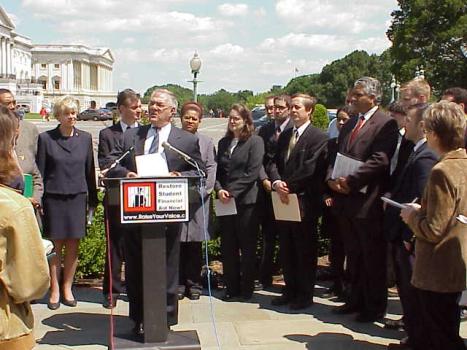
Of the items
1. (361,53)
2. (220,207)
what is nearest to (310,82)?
(361,53)

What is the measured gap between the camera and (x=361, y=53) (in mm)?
99125

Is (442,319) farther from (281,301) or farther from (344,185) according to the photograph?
(281,301)

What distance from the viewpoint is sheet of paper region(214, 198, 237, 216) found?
6578 mm

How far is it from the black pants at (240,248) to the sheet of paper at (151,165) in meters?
1.96

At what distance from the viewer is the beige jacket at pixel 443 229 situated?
399cm

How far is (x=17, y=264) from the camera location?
9.29 feet

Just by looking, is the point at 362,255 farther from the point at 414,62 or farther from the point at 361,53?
the point at 361,53

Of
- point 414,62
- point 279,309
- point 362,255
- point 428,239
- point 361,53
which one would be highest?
point 361,53

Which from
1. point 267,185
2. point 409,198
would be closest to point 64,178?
point 267,185

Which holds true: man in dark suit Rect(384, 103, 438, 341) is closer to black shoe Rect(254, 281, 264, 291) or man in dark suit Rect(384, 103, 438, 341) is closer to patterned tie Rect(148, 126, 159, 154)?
patterned tie Rect(148, 126, 159, 154)

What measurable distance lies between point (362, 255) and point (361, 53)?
318 ft

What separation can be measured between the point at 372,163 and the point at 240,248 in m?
1.79

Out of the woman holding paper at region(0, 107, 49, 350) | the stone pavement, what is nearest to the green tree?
the stone pavement

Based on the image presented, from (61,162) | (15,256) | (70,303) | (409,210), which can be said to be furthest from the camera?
(70,303)
